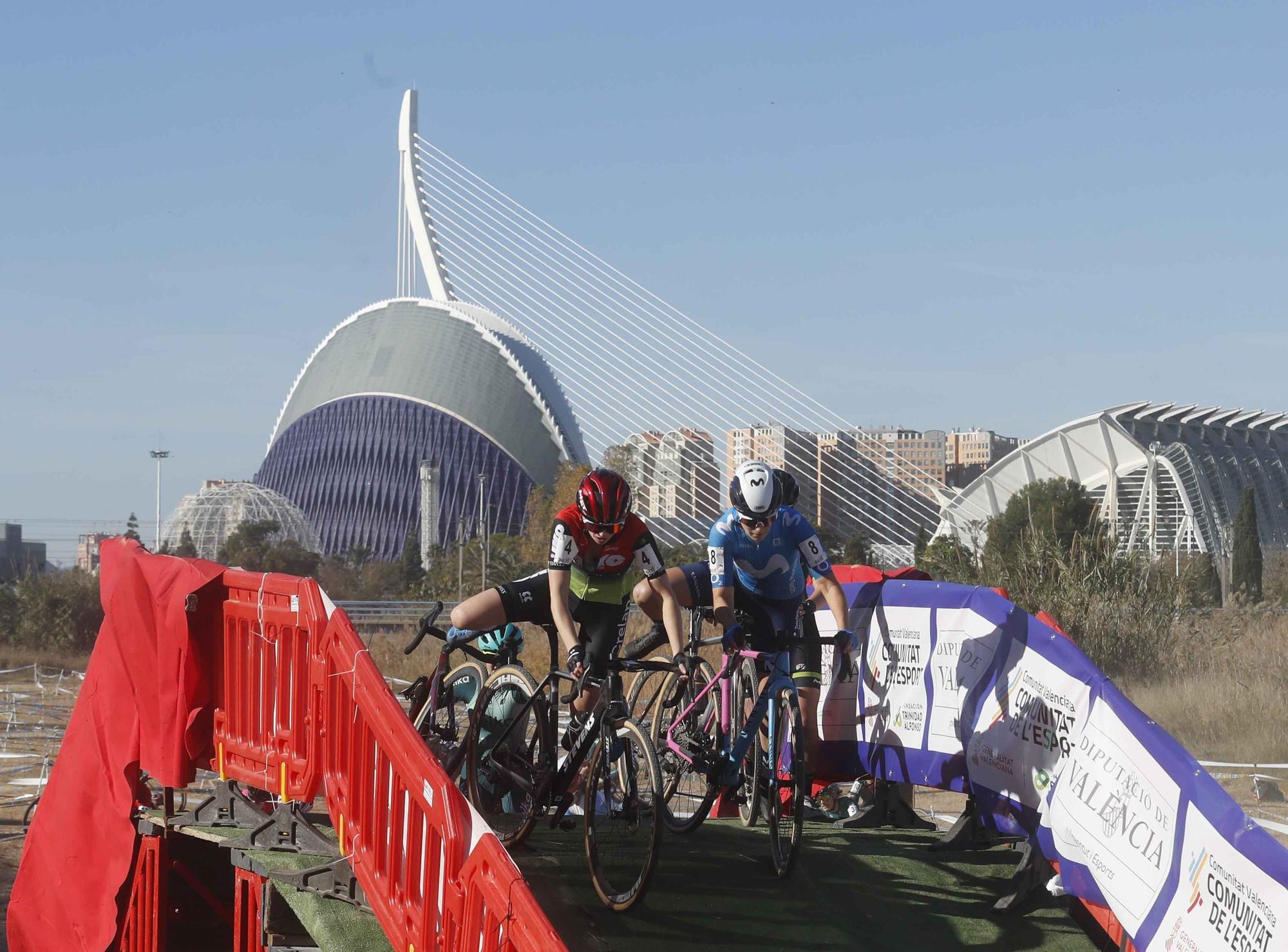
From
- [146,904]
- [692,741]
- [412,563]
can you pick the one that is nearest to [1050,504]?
[146,904]

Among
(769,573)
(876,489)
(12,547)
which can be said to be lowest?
(12,547)

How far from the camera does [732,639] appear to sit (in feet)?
22.2

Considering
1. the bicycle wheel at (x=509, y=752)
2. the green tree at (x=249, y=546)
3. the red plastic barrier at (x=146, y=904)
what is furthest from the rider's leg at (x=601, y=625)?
the green tree at (x=249, y=546)

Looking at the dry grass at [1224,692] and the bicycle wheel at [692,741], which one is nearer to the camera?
the bicycle wheel at [692,741]

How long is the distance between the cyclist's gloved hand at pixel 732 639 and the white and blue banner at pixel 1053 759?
1504mm

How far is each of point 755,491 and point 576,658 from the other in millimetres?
1431

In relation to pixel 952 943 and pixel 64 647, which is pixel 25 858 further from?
pixel 64 647

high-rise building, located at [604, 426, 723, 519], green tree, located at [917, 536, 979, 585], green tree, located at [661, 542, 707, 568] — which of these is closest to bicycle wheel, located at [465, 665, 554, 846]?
green tree, located at [917, 536, 979, 585]

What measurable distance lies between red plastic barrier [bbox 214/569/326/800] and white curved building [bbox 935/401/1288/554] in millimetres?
49351

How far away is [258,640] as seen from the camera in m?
7.19

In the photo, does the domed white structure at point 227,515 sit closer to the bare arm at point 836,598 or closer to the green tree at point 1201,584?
the green tree at point 1201,584

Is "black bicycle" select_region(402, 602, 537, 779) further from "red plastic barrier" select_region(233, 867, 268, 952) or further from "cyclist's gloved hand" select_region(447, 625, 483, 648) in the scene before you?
"red plastic barrier" select_region(233, 867, 268, 952)

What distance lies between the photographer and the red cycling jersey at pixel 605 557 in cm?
679

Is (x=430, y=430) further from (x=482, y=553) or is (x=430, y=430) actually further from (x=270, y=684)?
(x=270, y=684)
